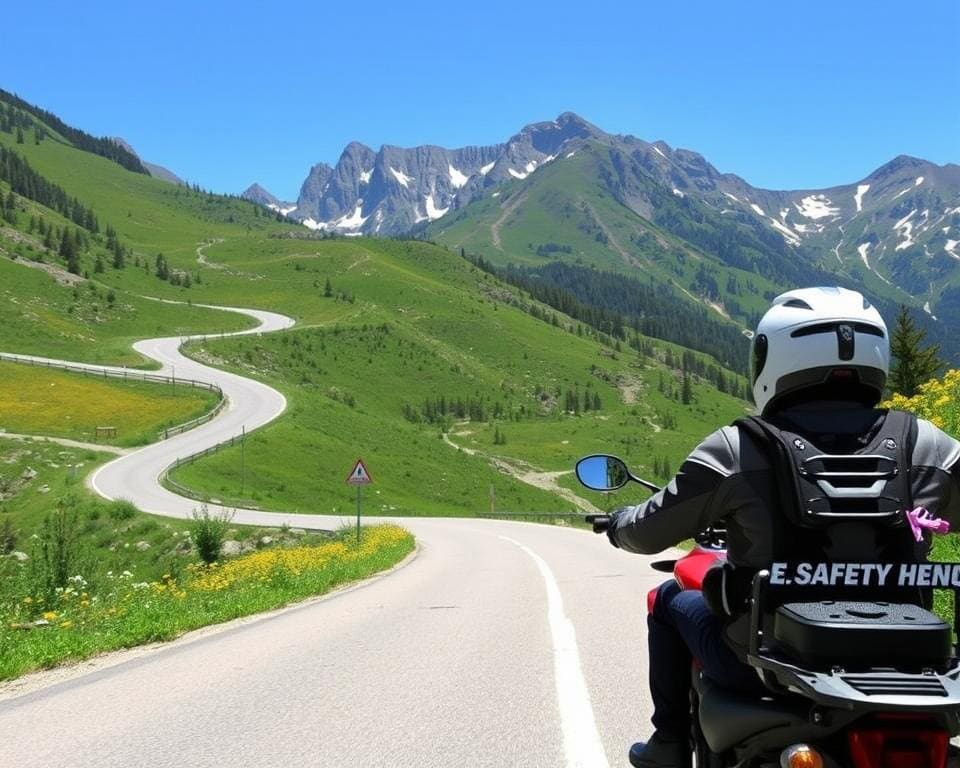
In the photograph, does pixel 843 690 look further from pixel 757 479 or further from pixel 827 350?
pixel 827 350

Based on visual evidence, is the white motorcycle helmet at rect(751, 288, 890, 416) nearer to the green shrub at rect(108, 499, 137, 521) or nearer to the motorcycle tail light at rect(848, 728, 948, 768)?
the motorcycle tail light at rect(848, 728, 948, 768)

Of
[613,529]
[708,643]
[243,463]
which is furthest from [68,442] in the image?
[708,643]

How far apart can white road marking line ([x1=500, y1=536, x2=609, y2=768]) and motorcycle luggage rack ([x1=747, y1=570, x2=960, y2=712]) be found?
238cm

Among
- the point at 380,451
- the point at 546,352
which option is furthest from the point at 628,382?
the point at 380,451

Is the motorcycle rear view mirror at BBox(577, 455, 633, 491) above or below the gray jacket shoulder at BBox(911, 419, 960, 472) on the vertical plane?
below

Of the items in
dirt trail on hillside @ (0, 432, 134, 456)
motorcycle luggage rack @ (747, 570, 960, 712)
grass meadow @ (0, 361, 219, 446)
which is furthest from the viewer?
grass meadow @ (0, 361, 219, 446)

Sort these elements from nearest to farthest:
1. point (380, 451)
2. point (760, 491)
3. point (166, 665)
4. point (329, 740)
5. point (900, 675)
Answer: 1. point (900, 675)
2. point (760, 491)
3. point (329, 740)
4. point (166, 665)
5. point (380, 451)

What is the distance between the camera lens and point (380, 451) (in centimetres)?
5859

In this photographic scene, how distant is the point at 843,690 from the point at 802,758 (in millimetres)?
265

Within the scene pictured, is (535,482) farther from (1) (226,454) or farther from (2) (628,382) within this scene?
(2) (628,382)

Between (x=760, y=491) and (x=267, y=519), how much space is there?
33.2 meters

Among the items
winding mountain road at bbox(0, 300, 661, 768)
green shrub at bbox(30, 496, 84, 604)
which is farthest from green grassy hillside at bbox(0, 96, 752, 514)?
winding mountain road at bbox(0, 300, 661, 768)

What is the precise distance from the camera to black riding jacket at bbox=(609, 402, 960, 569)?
2.84 meters

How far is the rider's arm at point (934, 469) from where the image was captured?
290 cm
